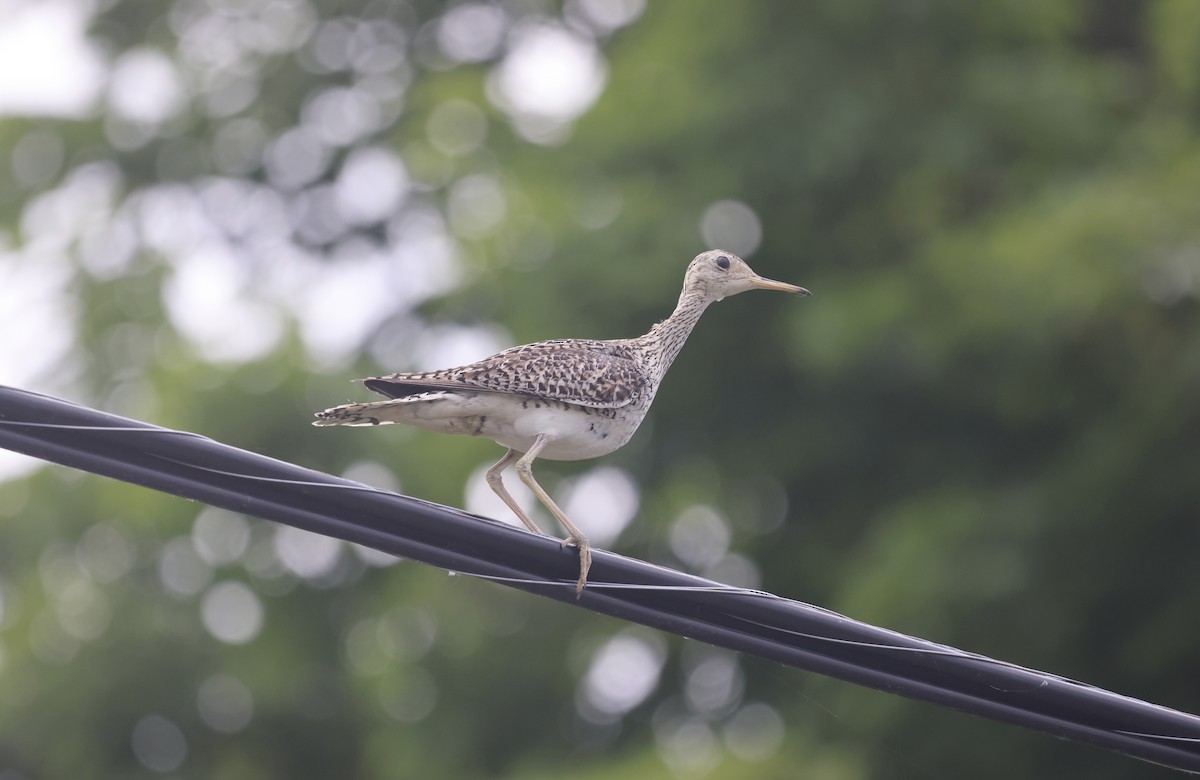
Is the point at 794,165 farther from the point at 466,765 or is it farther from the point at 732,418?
the point at 466,765

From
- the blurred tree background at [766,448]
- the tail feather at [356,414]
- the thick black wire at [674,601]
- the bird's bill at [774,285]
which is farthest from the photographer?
the blurred tree background at [766,448]

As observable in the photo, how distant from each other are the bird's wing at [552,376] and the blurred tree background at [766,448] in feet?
17.3

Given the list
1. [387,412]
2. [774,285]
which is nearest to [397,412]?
[387,412]

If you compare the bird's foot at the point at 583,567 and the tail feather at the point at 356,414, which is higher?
the bird's foot at the point at 583,567

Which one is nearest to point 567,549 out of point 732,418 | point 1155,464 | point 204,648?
point 1155,464

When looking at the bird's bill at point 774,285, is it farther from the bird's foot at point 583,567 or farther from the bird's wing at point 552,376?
the bird's foot at point 583,567

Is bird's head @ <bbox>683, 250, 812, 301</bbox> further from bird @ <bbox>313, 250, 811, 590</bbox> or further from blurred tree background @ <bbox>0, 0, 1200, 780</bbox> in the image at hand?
blurred tree background @ <bbox>0, 0, 1200, 780</bbox>

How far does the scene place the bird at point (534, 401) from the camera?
22.7 ft

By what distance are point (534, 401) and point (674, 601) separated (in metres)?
2.12

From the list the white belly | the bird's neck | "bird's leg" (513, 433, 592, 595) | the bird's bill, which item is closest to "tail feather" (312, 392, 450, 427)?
the white belly

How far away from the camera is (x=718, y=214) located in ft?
48.1

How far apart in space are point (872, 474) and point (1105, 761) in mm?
3364

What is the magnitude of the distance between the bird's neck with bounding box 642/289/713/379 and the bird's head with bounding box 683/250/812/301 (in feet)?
0.19

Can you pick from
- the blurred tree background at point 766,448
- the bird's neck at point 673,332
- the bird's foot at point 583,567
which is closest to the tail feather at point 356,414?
the bird's foot at point 583,567
